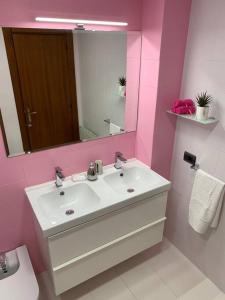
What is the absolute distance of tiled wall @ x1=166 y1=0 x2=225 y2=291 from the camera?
1512 mm

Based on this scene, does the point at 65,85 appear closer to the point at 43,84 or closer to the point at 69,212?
the point at 43,84

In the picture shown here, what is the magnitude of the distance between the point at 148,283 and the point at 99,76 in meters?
1.71

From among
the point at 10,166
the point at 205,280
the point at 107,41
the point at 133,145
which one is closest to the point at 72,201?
the point at 10,166

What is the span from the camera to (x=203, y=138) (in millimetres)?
1733

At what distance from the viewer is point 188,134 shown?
1.86m

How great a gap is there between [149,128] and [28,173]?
98 cm

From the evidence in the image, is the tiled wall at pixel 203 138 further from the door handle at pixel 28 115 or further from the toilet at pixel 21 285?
the toilet at pixel 21 285

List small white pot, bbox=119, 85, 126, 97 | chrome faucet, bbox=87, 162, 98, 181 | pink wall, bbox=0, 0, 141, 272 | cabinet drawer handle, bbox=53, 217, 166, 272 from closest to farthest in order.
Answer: pink wall, bbox=0, 0, 141, 272
cabinet drawer handle, bbox=53, 217, 166, 272
chrome faucet, bbox=87, 162, 98, 181
small white pot, bbox=119, 85, 126, 97

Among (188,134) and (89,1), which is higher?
(89,1)

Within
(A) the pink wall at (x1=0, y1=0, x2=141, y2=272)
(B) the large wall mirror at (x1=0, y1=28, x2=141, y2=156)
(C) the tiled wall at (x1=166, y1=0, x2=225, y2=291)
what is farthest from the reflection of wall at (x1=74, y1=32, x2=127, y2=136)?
(C) the tiled wall at (x1=166, y1=0, x2=225, y2=291)

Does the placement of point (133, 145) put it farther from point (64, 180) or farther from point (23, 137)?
point (23, 137)

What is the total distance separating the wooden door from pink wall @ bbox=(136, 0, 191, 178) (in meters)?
0.56

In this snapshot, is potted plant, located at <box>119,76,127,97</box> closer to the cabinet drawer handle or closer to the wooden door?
the wooden door

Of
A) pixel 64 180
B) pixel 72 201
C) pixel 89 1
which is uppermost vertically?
pixel 89 1
